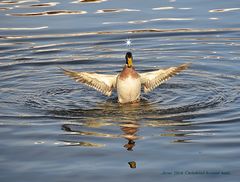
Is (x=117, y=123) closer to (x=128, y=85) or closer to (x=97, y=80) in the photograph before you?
(x=128, y=85)

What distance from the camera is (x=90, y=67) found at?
17047 mm

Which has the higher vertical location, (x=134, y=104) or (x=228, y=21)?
(x=228, y=21)

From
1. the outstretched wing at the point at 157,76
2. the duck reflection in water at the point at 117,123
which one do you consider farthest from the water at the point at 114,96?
the outstretched wing at the point at 157,76

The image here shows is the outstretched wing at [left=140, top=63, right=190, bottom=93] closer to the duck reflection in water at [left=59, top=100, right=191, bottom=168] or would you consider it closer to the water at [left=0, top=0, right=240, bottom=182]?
the water at [left=0, top=0, right=240, bottom=182]

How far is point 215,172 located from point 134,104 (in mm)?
4304

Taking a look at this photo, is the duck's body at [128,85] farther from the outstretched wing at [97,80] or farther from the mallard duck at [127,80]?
the outstretched wing at [97,80]

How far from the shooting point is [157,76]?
14984mm

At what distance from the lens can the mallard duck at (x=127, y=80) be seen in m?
14.4

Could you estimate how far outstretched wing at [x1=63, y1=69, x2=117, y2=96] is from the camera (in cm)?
1471

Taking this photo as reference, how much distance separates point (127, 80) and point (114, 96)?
103cm

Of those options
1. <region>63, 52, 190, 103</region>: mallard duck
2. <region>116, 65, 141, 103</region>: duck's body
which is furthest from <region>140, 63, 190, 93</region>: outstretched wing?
<region>116, 65, 141, 103</region>: duck's body

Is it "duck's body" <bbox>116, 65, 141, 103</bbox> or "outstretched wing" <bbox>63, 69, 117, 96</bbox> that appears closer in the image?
"duck's body" <bbox>116, 65, 141, 103</bbox>

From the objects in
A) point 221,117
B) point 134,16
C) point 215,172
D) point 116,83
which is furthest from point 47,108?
point 134,16

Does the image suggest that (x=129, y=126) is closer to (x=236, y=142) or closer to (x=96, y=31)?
(x=236, y=142)
